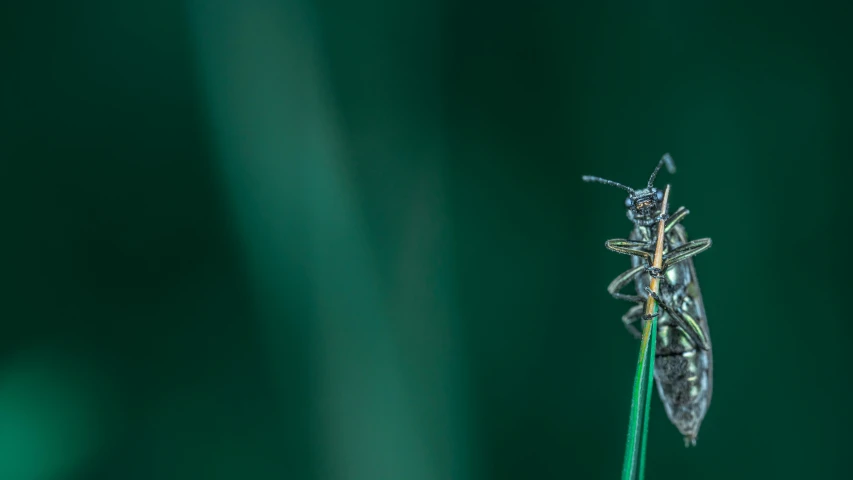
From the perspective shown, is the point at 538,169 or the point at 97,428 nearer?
the point at 97,428

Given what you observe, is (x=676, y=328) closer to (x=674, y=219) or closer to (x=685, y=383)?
(x=685, y=383)

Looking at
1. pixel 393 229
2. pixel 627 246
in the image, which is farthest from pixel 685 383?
pixel 393 229

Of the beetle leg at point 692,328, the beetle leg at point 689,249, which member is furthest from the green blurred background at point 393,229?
the beetle leg at point 689,249

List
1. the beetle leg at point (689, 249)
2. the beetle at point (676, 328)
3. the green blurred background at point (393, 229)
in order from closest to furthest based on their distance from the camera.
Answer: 1. the beetle leg at point (689, 249)
2. the beetle at point (676, 328)
3. the green blurred background at point (393, 229)

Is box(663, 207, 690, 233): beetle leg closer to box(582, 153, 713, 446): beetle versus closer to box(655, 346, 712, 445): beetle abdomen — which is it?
box(582, 153, 713, 446): beetle

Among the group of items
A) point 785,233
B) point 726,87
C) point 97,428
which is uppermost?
point 726,87

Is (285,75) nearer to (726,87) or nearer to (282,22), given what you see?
(282,22)

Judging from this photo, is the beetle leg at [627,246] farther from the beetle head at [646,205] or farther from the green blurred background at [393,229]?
the green blurred background at [393,229]

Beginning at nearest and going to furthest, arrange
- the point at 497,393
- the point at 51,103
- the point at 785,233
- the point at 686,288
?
the point at 686,288
the point at 51,103
the point at 785,233
the point at 497,393

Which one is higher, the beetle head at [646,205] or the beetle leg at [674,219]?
the beetle head at [646,205]

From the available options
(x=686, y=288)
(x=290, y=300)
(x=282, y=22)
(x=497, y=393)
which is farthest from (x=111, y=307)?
(x=686, y=288)
